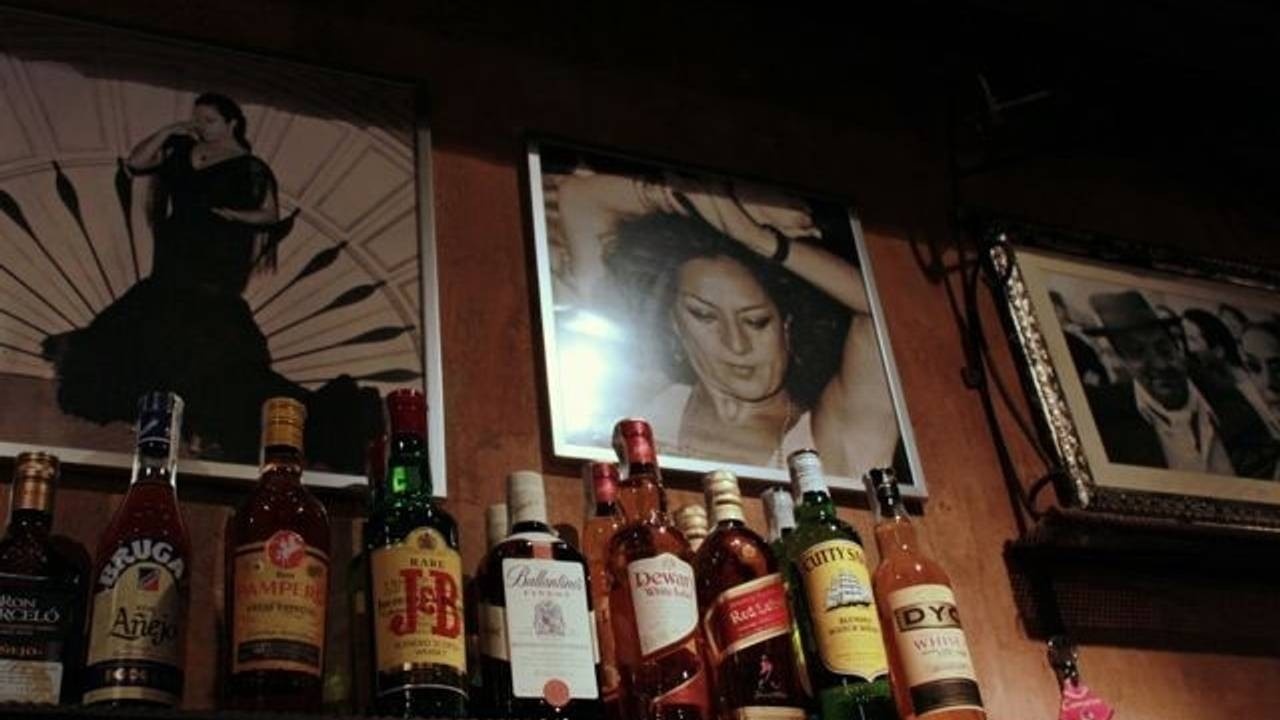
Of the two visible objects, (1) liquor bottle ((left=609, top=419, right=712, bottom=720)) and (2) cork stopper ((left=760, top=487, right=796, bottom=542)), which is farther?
(2) cork stopper ((left=760, top=487, right=796, bottom=542))

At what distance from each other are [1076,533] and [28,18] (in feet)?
5.49

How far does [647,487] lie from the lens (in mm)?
1525

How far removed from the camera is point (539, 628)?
1.31 m

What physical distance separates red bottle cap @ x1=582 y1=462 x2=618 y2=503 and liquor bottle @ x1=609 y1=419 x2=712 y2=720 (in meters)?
0.06

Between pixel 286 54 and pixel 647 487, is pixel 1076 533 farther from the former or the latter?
pixel 286 54

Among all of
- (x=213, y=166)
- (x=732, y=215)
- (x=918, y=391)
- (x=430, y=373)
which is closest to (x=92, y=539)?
(x=430, y=373)

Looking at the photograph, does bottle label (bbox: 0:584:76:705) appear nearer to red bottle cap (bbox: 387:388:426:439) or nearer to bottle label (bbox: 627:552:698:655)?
red bottle cap (bbox: 387:388:426:439)

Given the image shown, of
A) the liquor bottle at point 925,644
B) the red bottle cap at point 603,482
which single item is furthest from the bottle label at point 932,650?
the red bottle cap at point 603,482

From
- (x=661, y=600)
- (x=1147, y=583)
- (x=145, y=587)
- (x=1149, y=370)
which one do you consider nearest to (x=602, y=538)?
(x=661, y=600)

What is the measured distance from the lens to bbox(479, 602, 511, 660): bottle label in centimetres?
132

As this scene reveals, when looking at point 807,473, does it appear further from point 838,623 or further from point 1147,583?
point 1147,583

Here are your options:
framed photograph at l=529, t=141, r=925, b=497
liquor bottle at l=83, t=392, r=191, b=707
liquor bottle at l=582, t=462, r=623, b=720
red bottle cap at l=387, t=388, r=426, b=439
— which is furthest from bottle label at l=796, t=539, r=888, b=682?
liquor bottle at l=83, t=392, r=191, b=707

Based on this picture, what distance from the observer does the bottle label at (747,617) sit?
140cm

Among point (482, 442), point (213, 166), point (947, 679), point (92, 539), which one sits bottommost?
point (947, 679)
